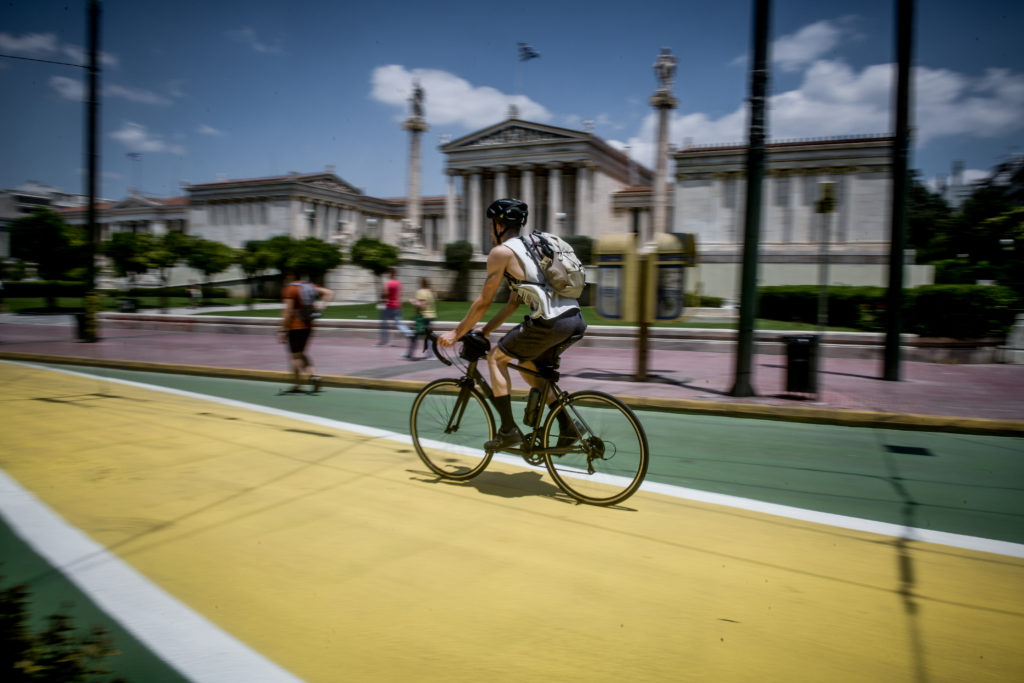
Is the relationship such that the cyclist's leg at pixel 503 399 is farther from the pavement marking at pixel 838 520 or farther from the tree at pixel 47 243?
the tree at pixel 47 243

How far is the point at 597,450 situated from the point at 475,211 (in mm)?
66965

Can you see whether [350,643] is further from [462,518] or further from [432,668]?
[462,518]

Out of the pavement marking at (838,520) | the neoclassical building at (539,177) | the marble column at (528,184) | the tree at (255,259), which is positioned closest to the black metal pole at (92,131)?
the pavement marking at (838,520)

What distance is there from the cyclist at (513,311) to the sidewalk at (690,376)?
32cm

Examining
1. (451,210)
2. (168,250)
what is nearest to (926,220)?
(451,210)

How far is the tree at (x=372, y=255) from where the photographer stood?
4581 centimetres

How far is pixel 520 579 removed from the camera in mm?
3229

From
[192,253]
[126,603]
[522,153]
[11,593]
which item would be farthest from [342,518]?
[522,153]

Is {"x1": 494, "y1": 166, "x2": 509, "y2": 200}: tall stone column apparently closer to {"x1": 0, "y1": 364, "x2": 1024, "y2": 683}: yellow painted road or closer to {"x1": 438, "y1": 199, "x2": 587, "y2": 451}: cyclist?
{"x1": 438, "y1": 199, "x2": 587, "y2": 451}: cyclist

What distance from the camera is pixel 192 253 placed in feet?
147

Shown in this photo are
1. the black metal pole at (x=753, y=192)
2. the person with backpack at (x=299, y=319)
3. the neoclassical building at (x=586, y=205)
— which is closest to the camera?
the black metal pole at (x=753, y=192)

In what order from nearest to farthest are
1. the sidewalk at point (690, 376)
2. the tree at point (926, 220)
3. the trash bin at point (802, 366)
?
the sidewalk at point (690, 376)
the trash bin at point (802, 366)
the tree at point (926, 220)

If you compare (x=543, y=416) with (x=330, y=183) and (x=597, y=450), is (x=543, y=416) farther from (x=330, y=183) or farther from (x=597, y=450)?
(x=330, y=183)

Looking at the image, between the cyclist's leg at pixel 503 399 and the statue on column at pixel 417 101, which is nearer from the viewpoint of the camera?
the cyclist's leg at pixel 503 399
